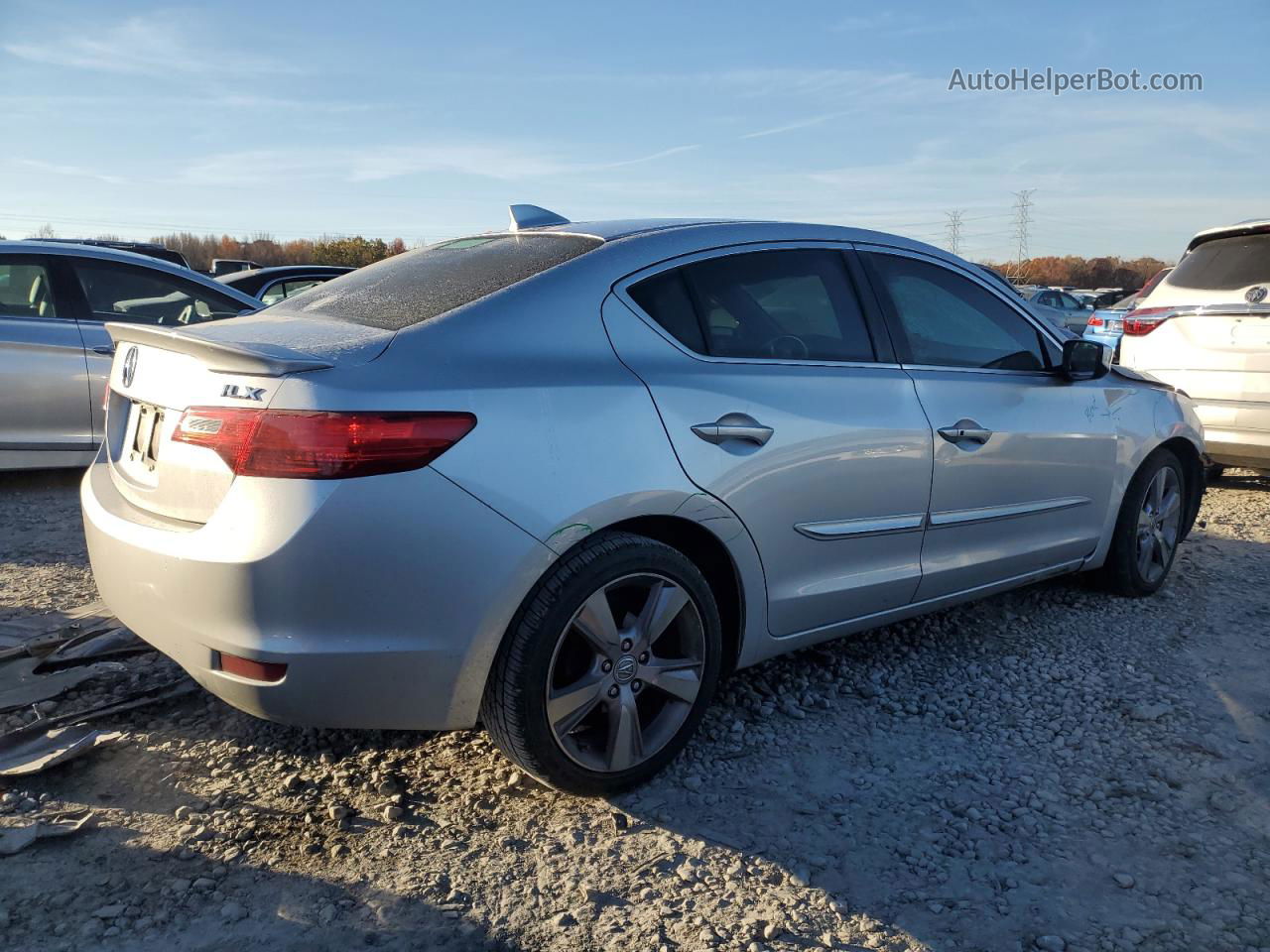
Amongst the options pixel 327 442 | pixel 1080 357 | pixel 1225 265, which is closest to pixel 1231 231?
pixel 1225 265

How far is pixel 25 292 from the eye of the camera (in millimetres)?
6312

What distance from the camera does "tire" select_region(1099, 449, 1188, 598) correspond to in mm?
4617

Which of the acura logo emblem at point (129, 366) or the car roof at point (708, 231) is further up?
the car roof at point (708, 231)

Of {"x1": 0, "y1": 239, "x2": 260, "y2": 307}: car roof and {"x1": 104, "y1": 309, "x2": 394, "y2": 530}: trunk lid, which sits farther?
{"x1": 0, "y1": 239, "x2": 260, "y2": 307}: car roof

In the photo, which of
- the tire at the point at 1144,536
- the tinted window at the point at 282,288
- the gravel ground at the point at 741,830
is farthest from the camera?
the tinted window at the point at 282,288

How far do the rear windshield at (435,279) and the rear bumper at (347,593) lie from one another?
570 millimetres

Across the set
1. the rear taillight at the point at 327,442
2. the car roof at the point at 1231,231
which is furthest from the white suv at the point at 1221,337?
the rear taillight at the point at 327,442

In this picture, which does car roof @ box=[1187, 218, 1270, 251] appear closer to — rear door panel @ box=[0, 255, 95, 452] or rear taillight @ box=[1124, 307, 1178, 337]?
rear taillight @ box=[1124, 307, 1178, 337]

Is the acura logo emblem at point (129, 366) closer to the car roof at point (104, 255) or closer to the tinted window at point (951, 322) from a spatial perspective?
the tinted window at point (951, 322)

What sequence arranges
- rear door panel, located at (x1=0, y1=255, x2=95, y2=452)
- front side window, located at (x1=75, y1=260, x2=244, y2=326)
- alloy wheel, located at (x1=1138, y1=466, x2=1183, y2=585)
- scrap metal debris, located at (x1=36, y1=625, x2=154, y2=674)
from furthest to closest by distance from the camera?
1. front side window, located at (x1=75, y1=260, x2=244, y2=326)
2. rear door panel, located at (x1=0, y1=255, x2=95, y2=452)
3. alloy wheel, located at (x1=1138, y1=466, x2=1183, y2=585)
4. scrap metal debris, located at (x1=36, y1=625, x2=154, y2=674)

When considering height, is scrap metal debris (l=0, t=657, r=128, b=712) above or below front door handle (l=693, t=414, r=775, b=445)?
below

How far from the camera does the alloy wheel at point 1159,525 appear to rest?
15.5ft

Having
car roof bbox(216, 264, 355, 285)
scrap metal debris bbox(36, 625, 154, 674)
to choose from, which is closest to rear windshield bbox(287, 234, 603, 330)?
scrap metal debris bbox(36, 625, 154, 674)

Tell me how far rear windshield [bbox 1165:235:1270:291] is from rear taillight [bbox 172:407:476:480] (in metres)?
5.89
